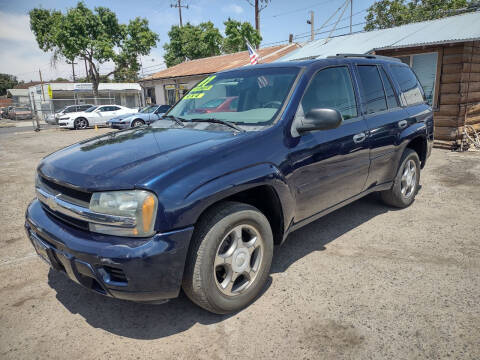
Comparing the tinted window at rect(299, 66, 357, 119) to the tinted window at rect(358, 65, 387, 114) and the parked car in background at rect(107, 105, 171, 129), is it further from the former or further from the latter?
the parked car in background at rect(107, 105, 171, 129)

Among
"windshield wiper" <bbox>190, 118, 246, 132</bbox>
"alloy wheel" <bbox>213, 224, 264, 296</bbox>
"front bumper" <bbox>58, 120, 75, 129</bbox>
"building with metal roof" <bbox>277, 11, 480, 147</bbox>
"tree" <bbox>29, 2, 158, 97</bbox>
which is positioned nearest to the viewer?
"alloy wheel" <bbox>213, 224, 264, 296</bbox>

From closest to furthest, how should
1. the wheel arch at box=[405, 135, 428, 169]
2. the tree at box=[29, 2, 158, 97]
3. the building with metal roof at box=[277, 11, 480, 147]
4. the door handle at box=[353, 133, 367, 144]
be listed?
the door handle at box=[353, 133, 367, 144] → the wheel arch at box=[405, 135, 428, 169] → the building with metal roof at box=[277, 11, 480, 147] → the tree at box=[29, 2, 158, 97]

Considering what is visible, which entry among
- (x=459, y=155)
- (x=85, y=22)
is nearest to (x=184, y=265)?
(x=459, y=155)

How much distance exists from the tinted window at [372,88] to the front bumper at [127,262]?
8.56 ft

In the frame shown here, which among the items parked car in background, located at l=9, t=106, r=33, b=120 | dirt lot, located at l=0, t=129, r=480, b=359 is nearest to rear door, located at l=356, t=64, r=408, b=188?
dirt lot, located at l=0, t=129, r=480, b=359

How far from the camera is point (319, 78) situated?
3.26m

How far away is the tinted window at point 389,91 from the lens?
4078 mm

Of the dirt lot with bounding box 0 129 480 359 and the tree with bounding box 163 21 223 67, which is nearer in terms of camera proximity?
the dirt lot with bounding box 0 129 480 359

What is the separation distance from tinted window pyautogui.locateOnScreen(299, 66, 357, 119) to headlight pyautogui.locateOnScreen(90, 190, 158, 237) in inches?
61.7

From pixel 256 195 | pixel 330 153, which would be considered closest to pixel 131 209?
pixel 256 195

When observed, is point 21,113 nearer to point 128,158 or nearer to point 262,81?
point 262,81

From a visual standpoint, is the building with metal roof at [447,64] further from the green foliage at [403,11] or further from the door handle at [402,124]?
the green foliage at [403,11]

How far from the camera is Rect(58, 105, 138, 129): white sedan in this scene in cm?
2170

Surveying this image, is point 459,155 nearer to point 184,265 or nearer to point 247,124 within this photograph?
point 247,124
